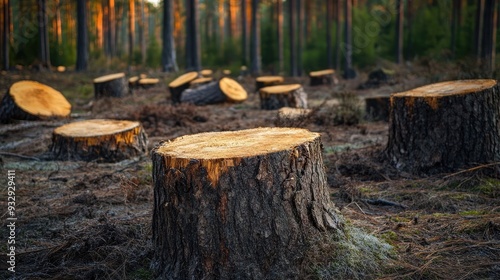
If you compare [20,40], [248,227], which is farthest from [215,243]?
[20,40]

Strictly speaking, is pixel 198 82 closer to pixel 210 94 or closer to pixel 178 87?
pixel 178 87

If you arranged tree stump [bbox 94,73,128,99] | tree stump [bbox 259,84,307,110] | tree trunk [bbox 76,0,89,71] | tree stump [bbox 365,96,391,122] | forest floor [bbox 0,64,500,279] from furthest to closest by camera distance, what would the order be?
tree trunk [bbox 76,0,89,71], tree stump [bbox 94,73,128,99], tree stump [bbox 259,84,307,110], tree stump [bbox 365,96,391,122], forest floor [bbox 0,64,500,279]

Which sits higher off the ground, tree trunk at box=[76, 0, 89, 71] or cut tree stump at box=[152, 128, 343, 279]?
tree trunk at box=[76, 0, 89, 71]

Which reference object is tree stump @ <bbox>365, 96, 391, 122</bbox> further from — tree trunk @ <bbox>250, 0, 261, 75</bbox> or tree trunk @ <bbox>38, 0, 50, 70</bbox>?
tree trunk @ <bbox>38, 0, 50, 70</bbox>

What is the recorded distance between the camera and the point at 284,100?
10.6 m

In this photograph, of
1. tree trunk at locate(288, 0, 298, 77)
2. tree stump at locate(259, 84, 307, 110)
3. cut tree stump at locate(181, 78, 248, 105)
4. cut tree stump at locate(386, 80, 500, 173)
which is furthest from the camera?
tree trunk at locate(288, 0, 298, 77)

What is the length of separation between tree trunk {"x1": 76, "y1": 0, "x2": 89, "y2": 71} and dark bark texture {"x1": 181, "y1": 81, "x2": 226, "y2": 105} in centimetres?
1010

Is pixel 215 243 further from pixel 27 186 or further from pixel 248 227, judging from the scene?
pixel 27 186

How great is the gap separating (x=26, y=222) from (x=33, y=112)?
5.45 m

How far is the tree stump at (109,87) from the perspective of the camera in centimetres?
1311

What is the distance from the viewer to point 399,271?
2.95 m

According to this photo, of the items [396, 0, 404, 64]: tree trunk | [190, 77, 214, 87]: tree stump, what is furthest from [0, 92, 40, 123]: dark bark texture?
[396, 0, 404, 64]: tree trunk

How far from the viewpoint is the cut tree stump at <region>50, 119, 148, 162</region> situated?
243 inches

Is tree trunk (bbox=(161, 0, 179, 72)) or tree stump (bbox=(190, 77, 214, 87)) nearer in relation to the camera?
tree stump (bbox=(190, 77, 214, 87))
